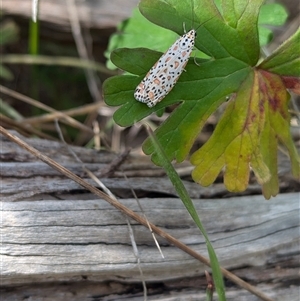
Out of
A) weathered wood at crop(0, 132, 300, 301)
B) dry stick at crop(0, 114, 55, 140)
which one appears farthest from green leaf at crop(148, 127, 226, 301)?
dry stick at crop(0, 114, 55, 140)

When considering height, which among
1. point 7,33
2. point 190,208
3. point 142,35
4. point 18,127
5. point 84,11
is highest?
point 84,11

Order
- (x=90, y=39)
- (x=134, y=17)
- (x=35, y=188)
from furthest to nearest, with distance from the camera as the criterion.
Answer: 1. (x=90, y=39)
2. (x=134, y=17)
3. (x=35, y=188)

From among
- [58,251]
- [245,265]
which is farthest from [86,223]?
[245,265]

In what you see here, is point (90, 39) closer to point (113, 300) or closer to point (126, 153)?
point (126, 153)

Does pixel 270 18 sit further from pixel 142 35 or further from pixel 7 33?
pixel 7 33

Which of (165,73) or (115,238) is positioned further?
(115,238)

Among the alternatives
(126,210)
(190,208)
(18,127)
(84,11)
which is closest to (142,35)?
(18,127)
